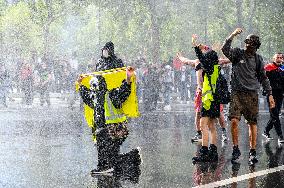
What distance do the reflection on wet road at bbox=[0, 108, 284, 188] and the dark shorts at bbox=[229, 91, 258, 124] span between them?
0.67m

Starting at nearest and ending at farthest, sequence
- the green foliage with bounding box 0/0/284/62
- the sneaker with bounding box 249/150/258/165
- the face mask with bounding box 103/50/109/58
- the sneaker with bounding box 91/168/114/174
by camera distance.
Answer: the sneaker with bounding box 91/168/114/174 < the face mask with bounding box 103/50/109/58 < the sneaker with bounding box 249/150/258/165 < the green foliage with bounding box 0/0/284/62

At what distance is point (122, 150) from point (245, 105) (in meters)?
2.42

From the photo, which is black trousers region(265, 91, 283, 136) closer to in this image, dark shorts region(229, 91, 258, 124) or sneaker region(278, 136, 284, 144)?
sneaker region(278, 136, 284, 144)

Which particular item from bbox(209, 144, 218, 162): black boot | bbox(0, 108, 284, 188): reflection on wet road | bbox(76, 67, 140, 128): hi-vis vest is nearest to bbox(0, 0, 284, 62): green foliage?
bbox(0, 108, 284, 188): reflection on wet road

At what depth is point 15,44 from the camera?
5688 cm

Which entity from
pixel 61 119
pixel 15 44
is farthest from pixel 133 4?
pixel 61 119

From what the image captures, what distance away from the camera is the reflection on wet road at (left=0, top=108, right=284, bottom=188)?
7.23m

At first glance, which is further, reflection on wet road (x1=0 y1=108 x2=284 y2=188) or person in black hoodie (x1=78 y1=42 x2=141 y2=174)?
person in black hoodie (x1=78 y1=42 x2=141 y2=174)

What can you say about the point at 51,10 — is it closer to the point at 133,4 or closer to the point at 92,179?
the point at 133,4

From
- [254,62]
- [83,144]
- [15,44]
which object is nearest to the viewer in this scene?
[254,62]

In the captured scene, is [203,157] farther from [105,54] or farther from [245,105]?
[105,54]

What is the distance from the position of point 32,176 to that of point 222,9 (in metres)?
37.0

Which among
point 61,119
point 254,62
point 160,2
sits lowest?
point 61,119

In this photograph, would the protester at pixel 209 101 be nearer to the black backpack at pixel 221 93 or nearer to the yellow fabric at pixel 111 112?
the black backpack at pixel 221 93
